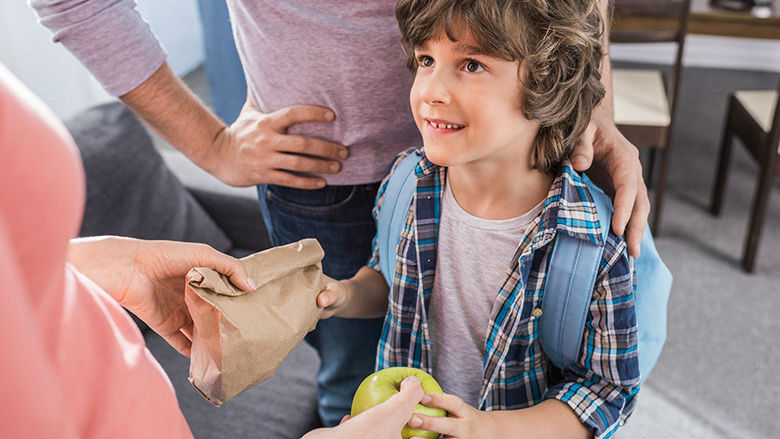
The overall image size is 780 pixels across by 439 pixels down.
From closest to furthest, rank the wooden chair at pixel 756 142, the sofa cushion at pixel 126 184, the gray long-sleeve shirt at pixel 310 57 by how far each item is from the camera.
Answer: the gray long-sleeve shirt at pixel 310 57
the sofa cushion at pixel 126 184
the wooden chair at pixel 756 142

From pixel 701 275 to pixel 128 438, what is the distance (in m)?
2.32

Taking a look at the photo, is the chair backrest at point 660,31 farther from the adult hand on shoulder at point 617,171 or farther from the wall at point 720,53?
the wall at point 720,53

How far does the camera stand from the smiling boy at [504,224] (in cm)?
83

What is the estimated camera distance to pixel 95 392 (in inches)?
20.3

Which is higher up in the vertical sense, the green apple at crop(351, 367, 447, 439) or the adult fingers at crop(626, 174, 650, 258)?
the adult fingers at crop(626, 174, 650, 258)

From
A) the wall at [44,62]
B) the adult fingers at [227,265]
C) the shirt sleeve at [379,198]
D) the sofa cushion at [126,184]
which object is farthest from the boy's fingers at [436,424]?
the wall at [44,62]

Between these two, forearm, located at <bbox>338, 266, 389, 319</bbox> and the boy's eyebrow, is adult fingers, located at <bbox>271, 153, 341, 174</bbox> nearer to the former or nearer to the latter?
forearm, located at <bbox>338, 266, 389, 319</bbox>

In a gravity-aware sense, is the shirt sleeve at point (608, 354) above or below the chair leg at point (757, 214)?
above

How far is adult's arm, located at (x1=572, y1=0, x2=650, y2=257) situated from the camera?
883 mm

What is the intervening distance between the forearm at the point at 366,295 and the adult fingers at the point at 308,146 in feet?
0.70

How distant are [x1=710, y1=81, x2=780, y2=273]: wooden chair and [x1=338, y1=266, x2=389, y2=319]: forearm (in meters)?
1.70

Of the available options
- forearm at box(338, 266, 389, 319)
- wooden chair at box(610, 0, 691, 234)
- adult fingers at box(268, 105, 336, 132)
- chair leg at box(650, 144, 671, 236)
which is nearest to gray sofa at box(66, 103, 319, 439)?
forearm at box(338, 266, 389, 319)

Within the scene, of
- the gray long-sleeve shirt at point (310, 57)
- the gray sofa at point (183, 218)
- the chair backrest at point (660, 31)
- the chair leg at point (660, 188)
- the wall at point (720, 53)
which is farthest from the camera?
the wall at point (720, 53)

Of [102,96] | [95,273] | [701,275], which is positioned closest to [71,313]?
[95,273]
